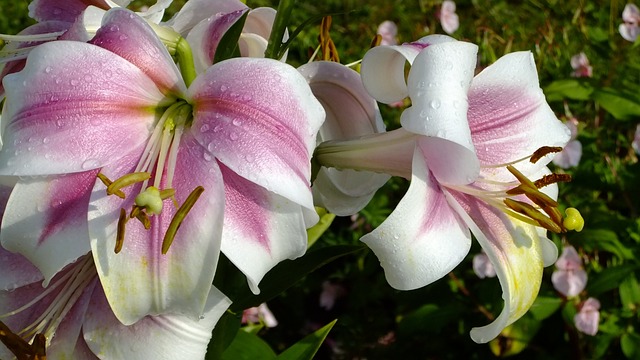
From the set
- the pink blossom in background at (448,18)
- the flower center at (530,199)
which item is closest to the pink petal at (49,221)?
the flower center at (530,199)

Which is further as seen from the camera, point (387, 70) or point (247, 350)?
point (247, 350)

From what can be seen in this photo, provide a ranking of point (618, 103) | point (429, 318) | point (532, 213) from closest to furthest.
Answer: point (532, 213) → point (429, 318) → point (618, 103)

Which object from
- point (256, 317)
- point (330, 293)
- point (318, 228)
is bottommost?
point (330, 293)

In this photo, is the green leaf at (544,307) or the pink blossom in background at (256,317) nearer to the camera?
the green leaf at (544,307)

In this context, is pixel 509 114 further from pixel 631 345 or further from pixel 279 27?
pixel 631 345

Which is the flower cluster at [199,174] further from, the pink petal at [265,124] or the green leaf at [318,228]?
the green leaf at [318,228]

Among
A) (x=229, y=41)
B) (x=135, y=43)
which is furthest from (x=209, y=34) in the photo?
(x=135, y=43)

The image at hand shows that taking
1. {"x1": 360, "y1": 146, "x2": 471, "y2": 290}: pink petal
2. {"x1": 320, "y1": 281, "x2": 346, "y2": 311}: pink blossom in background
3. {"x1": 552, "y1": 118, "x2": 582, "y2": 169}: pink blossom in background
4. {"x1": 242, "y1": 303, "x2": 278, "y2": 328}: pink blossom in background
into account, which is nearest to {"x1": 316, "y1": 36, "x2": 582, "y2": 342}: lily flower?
{"x1": 360, "y1": 146, "x2": 471, "y2": 290}: pink petal
